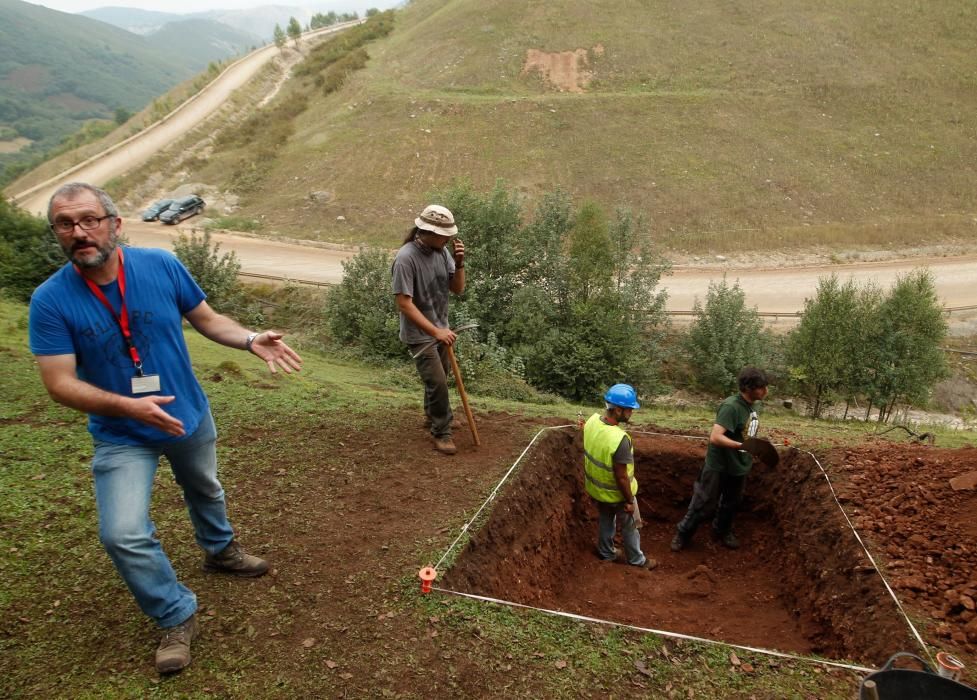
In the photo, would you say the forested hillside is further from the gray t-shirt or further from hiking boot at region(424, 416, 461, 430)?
the gray t-shirt

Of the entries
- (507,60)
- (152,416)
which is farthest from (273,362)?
(507,60)

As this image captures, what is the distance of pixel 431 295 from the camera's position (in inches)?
248

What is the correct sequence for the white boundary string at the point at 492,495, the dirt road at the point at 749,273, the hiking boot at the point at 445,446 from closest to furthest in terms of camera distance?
the white boundary string at the point at 492,495, the hiking boot at the point at 445,446, the dirt road at the point at 749,273

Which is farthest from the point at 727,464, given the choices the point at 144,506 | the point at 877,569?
the point at 144,506

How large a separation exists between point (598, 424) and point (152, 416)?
12.8 feet

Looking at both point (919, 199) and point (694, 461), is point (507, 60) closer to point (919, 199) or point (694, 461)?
point (919, 199)

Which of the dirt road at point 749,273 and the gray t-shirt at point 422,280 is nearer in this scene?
the gray t-shirt at point 422,280

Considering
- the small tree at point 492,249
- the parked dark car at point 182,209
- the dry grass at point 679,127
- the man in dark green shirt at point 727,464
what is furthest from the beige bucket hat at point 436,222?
the parked dark car at point 182,209

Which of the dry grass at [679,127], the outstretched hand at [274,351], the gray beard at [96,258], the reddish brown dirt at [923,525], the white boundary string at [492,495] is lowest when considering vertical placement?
the white boundary string at [492,495]

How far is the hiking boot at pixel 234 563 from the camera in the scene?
4.38 m

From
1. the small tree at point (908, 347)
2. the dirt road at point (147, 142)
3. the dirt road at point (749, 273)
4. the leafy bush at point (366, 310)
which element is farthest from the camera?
the dirt road at point (147, 142)

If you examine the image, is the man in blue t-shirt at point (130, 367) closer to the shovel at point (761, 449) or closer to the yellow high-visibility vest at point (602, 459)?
the yellow high-visibility vest at point (602, 459)

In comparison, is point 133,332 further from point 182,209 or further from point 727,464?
point 182,209

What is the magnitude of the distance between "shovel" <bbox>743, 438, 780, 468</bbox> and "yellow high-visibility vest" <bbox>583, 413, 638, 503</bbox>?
117cm
